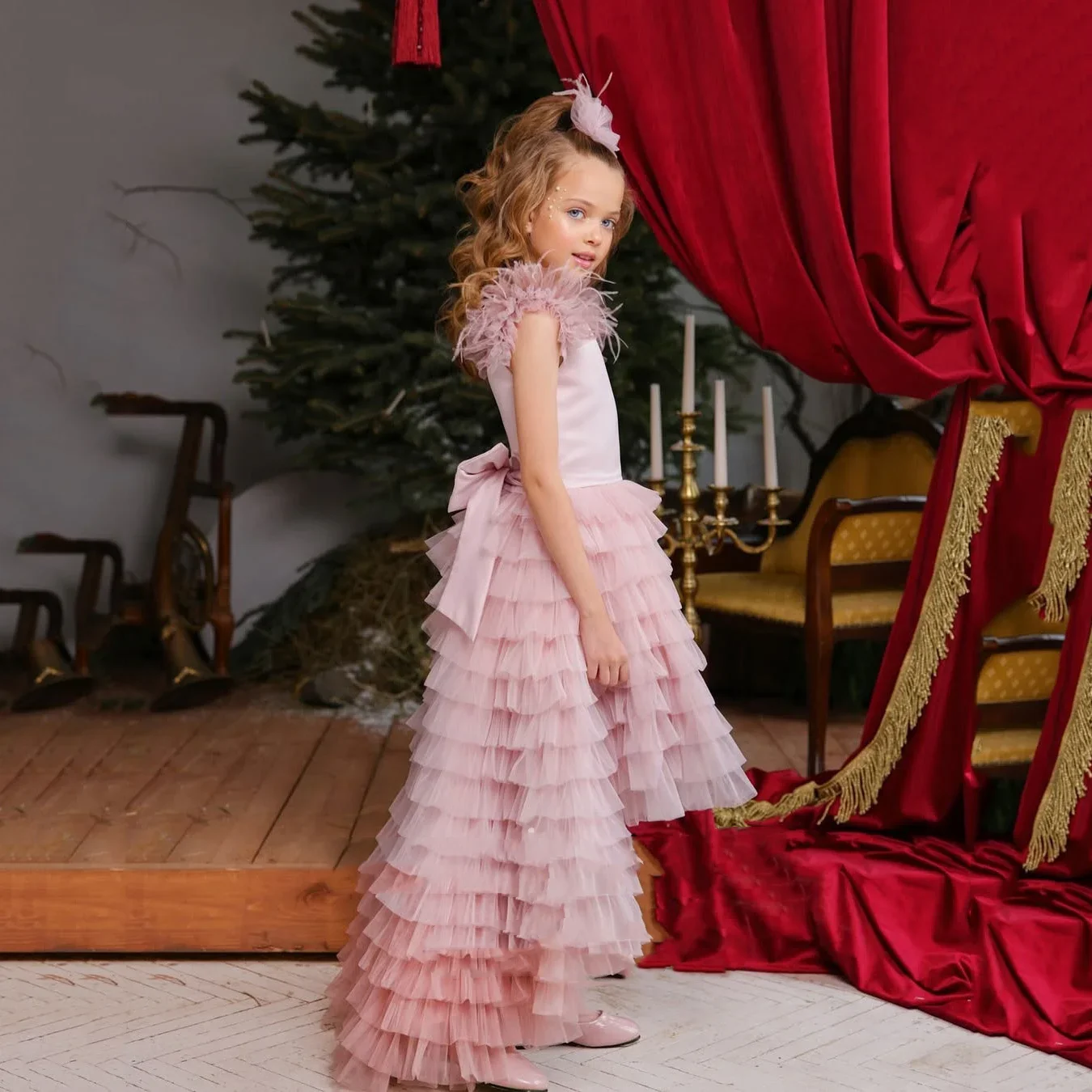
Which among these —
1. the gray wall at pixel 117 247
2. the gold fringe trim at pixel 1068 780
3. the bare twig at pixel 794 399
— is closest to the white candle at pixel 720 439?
the gold fringe trim at pixel 1068 780

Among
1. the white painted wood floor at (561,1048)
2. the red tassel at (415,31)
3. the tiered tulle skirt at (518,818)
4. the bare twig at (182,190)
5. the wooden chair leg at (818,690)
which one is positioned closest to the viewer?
the tiered tulle skirt at (518,818)

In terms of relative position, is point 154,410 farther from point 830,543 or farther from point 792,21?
point 792,21

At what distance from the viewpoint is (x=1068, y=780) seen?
238cm

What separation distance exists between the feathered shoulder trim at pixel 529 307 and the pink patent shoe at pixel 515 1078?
105 cm

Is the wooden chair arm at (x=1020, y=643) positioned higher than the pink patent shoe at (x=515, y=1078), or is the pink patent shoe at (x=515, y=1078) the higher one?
the wooden chair arm at (x=1020, y=643)

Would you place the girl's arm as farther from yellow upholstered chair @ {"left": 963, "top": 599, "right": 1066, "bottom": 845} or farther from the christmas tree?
the christmas tree

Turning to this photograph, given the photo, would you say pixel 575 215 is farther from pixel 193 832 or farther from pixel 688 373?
pixel 193 832

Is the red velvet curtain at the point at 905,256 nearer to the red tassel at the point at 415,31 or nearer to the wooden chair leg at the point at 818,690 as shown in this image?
the red tassel at the point at 415,31

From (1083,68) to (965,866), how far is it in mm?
1445

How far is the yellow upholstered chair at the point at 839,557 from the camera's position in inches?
138

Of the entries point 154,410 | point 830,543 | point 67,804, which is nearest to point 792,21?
point 830,543

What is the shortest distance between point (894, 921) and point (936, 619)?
57cm

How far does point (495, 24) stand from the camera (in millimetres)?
3844

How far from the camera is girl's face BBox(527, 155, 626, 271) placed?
2.01 metres
